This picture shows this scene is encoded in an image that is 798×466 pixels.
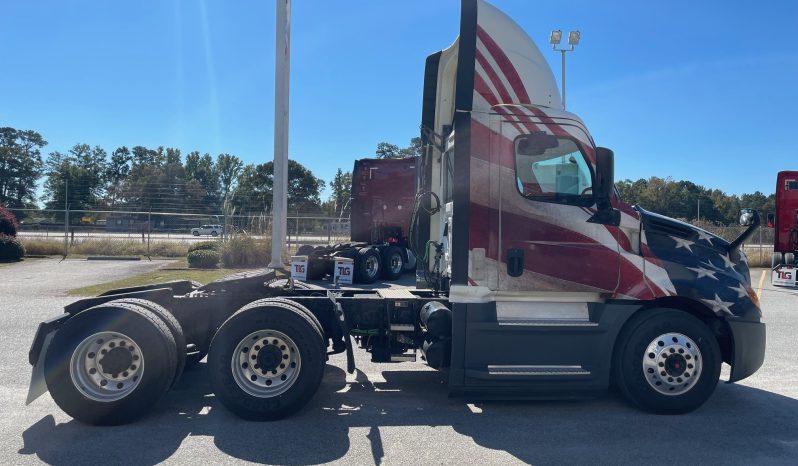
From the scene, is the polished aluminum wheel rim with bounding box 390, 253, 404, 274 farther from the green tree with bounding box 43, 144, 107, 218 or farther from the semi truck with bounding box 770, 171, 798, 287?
the green tree with bounding box 43, 144, 107, 218

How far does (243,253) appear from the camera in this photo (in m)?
18.6

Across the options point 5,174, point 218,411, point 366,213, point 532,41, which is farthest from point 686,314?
point 5,174

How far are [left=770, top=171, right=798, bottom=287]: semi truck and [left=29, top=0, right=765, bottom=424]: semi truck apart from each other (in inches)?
537

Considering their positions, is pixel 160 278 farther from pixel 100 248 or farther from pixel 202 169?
pixel 202 169

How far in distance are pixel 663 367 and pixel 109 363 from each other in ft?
16.6

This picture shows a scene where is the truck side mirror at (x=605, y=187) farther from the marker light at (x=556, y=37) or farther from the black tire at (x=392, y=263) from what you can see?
the marker light at (x=556, y=37)

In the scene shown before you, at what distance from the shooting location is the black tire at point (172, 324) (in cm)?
498

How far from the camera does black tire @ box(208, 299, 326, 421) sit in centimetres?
477

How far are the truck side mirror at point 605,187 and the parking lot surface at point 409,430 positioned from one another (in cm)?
187

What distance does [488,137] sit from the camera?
5094mm

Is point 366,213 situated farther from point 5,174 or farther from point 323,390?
point 5,174

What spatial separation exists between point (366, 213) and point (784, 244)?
13.3 meters

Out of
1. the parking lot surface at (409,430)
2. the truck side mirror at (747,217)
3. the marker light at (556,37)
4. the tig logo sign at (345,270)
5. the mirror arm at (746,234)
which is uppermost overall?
the marker light at (556,37)

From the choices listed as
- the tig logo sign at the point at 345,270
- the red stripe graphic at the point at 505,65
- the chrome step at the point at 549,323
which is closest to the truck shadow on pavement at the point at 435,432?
the chrome step at the point at 549,323
